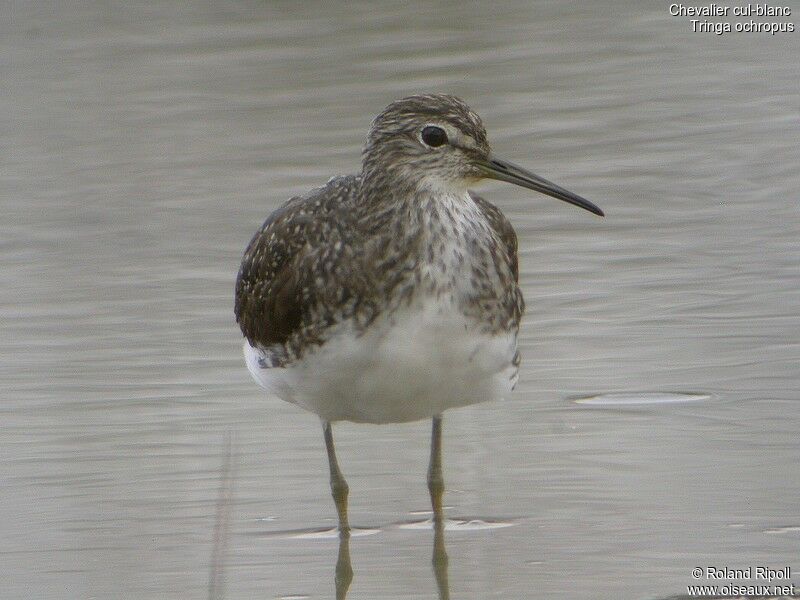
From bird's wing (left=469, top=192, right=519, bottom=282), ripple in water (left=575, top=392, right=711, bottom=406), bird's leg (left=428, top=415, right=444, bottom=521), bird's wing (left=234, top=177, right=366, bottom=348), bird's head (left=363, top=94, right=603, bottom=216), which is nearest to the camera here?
bird's wing (left=234, top=177, right=366, bottom=348)

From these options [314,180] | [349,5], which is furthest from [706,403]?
[349,5]

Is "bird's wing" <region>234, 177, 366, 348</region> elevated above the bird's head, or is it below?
below

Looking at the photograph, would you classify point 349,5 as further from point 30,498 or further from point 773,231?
point 30,498

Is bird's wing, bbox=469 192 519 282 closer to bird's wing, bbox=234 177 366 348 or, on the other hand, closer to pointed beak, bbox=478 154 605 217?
pointed beak, bbox=478 154 605 217

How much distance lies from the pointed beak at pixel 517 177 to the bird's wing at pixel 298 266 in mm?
595

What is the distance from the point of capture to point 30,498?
804cm

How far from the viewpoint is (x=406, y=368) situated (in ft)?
23.0

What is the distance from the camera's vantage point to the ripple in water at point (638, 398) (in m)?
8.77

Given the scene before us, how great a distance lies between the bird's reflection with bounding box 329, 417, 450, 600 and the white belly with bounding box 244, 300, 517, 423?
43cm

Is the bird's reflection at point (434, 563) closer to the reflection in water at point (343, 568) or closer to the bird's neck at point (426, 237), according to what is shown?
the reflection in water at point (343, 568)

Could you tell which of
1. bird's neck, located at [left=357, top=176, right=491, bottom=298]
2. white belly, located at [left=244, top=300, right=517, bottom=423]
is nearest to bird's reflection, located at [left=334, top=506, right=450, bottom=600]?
white belly, located at [left=244, top=300, right=517, bottom=423]

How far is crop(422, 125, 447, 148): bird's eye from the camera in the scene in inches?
294

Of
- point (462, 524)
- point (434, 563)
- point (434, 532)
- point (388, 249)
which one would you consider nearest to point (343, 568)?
point (434, 563)

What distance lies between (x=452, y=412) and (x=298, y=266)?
1858 millimetres
